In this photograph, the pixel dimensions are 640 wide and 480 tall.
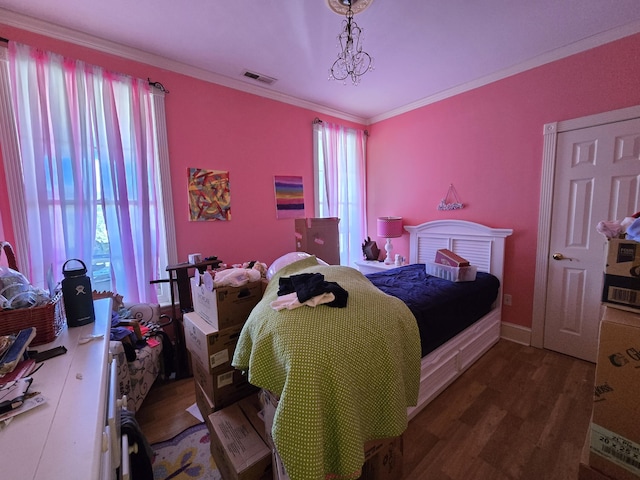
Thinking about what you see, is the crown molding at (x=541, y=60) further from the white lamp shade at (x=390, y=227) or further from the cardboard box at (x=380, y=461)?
the cardboard box at (x=380, y=461)

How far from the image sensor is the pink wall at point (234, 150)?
2.38 meters

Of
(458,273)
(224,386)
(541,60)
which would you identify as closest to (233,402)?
(224,386)

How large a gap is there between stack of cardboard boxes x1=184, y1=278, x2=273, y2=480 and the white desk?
1.85 feet

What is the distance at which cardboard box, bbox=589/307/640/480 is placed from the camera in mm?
865

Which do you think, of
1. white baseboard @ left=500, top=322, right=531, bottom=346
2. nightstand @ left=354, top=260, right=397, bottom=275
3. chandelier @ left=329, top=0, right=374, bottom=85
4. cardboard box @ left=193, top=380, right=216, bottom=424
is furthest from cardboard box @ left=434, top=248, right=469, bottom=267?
cardboard box @ left=193, top=380, right=216, bottom=424

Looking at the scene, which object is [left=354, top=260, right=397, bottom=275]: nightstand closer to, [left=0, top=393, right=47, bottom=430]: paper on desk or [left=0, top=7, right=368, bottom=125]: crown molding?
[left=0, top=7, right=368, bottom=125]: crown molding

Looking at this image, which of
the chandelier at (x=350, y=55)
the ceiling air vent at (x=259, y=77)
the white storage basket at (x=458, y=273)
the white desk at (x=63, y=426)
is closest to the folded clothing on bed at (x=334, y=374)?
the white desk at (x=63, y=426)

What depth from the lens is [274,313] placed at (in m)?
1.10

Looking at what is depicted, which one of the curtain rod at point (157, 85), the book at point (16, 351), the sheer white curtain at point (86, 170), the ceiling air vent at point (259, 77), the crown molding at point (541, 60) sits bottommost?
the book at point (16, 351)

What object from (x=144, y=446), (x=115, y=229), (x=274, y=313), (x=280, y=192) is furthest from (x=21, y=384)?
(x=280, y=192)

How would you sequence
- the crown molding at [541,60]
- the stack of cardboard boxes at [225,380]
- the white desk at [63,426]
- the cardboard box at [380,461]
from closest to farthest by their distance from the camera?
the white desk at [63,426], the cardboard box at [380,461], the stack of cardboard boxes at [225,380], the crown molding at [541,60]

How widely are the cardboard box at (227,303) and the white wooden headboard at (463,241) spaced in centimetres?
241

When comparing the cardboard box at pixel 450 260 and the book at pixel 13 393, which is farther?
the cardboard box at pixel 450 260

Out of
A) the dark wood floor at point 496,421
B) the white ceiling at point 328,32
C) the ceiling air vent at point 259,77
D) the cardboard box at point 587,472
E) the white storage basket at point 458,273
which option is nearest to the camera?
the cardboard box at point 587,472
